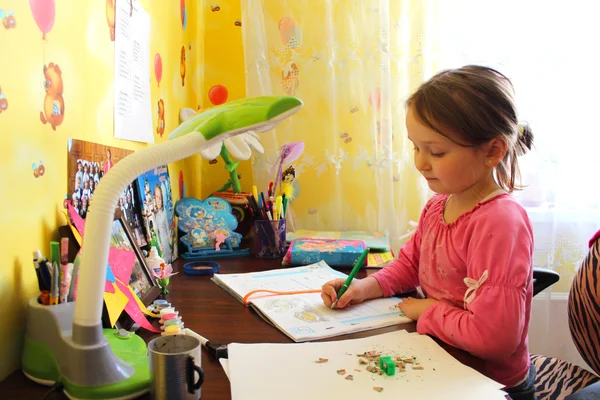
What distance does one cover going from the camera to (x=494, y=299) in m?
0.70

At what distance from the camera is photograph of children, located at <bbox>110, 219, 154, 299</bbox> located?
2.60ft

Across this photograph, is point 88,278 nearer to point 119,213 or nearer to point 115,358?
point 115,358

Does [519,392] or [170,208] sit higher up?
[170,208]

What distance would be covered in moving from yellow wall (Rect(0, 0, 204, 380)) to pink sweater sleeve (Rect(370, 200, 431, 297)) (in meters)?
0.62

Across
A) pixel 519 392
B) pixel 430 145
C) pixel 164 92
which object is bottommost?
pixel 519 392

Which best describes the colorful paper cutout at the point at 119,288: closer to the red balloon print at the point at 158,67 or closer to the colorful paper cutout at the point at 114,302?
the colorful paper cutout at the point at 114,302

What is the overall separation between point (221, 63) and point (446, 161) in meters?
1.08

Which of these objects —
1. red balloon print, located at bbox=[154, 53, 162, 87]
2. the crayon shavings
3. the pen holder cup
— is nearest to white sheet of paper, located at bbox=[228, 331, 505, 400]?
the crayon shavings

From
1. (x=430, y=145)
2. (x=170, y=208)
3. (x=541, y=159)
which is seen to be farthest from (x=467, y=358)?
(x=541, y=159)

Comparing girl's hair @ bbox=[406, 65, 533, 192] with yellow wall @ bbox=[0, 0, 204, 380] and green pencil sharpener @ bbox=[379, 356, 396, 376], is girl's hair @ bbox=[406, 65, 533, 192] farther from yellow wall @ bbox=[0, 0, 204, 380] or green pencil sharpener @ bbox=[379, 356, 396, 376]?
yellow wall @ bbox=[0, 0, 204, 380]

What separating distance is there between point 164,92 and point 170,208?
12.4 inches

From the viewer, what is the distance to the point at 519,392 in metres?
0.81

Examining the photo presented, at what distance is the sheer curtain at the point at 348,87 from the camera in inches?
60.0

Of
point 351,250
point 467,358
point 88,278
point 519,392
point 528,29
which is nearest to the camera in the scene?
point 88,278
